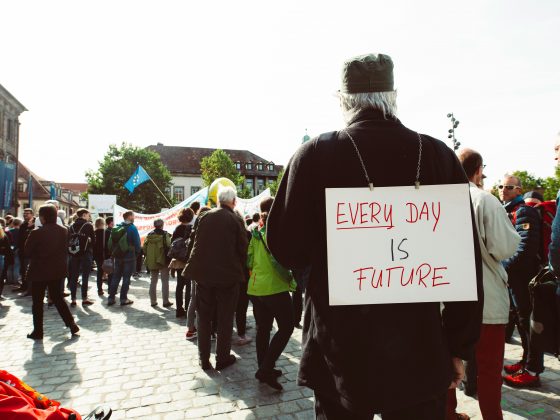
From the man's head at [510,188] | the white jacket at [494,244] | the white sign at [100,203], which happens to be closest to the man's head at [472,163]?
the white jacket at [494,244]

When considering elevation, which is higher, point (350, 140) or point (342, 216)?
point (350, 140)

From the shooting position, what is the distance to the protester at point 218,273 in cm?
466

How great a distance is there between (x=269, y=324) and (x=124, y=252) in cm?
545

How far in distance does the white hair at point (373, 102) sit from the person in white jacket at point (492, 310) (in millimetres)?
1687

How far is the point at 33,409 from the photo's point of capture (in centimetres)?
239

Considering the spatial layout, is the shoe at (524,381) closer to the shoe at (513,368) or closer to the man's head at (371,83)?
the shoe at (513,368)

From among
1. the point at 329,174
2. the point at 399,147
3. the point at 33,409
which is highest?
the point at 399,147

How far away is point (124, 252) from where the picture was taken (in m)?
8.73

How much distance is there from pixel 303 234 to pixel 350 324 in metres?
0.38

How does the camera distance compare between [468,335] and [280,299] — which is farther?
[280,299]

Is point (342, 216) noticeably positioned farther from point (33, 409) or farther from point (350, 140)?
point (33, 409)

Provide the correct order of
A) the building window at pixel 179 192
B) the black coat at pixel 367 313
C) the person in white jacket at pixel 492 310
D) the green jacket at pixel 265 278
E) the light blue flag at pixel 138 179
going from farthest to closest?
Answer: the building window at pixel 179 192 → the light blue flag at pixel 138 179 → the green jacket at pixel 265 278 → the person in white jacket at pixel 492 310 → the black coat at pixel 367 313

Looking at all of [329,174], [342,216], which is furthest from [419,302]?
[329,174]

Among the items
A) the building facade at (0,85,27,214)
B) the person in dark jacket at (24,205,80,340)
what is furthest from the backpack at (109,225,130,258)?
the building facade at (0,85,27,214)
